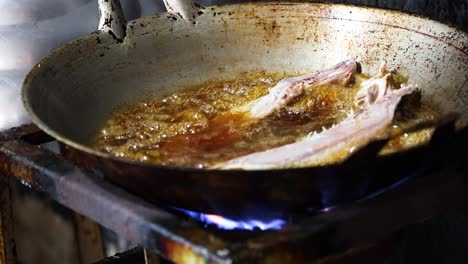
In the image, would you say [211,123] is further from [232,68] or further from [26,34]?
[26,34]

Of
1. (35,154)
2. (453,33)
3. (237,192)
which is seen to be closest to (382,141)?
(237,192)

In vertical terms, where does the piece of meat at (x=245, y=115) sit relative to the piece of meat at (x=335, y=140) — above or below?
above

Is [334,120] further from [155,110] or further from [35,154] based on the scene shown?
[35,154]

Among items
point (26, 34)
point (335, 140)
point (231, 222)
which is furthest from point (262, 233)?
point (26, 34)

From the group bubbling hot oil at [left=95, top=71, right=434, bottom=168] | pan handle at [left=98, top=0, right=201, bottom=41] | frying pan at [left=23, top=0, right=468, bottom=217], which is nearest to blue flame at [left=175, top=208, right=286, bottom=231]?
frying pan at [left=23, top=0, right=468, bottom=217]

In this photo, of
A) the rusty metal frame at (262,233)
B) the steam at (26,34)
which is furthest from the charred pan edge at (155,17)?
the steam at (26,34)

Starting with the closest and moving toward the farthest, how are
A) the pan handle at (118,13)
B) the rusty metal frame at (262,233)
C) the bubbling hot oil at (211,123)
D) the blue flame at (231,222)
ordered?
the rusty metal frame at (262,233)
the blue flame at (231,222)
the bubbling hot oil at (211,123)
the pan handle at (118,13)

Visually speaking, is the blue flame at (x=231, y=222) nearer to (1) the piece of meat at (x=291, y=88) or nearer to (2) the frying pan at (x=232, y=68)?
(2) the frying pan at (x=232, y=68)
